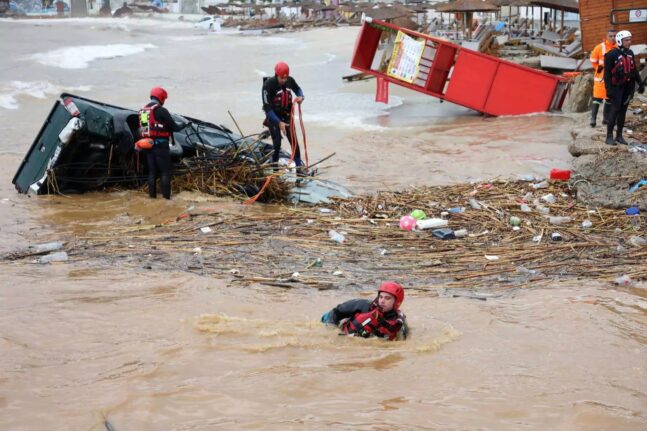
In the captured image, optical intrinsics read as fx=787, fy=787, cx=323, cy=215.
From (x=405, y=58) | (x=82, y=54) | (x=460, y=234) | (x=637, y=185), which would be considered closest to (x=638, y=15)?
(x=405, y=58)

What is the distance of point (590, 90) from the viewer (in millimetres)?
16938

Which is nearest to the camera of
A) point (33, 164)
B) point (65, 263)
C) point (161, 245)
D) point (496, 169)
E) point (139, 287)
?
point (139, 287)

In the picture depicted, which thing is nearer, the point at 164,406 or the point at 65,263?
the point at 164,406

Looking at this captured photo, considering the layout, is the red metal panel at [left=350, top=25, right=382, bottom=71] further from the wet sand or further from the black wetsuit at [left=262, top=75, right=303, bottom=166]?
the wet sand

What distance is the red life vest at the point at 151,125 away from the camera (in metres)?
9.52

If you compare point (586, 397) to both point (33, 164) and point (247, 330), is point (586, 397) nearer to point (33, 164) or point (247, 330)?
point (247, 330)

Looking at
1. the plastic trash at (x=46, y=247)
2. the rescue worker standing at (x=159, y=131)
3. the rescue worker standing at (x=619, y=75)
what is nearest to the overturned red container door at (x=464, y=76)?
the rescue worker standing at (x=619, y=75)

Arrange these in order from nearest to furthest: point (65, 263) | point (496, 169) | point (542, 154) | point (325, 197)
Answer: point (65, 263)
point (325, 197)
point (496, 169)
point (542, 154)

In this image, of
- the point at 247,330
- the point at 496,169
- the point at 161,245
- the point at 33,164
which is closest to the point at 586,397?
the point at 247,330

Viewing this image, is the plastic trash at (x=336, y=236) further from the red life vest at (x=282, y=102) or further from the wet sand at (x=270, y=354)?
the red life vest at (x=282, y=102)

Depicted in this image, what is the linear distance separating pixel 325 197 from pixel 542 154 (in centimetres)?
469

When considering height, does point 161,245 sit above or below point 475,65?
below

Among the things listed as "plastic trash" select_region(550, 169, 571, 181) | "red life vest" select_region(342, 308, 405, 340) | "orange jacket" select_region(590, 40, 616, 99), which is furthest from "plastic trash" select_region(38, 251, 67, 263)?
"orange jacket" select_region(590, 40, 616, 99)

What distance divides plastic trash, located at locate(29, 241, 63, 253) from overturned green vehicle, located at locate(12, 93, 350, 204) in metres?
2.27
